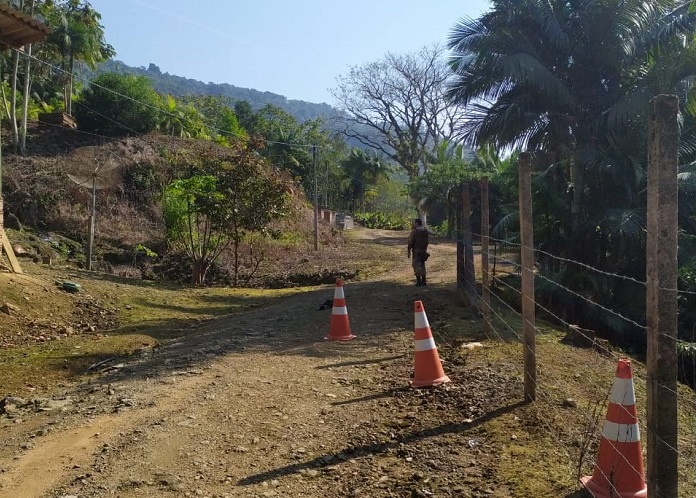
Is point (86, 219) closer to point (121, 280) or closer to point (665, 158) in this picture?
point (121, 280)

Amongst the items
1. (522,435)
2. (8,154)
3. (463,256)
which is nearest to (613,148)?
(463,256)

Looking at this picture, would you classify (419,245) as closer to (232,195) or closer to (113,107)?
(232,195)

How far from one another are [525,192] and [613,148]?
981cm

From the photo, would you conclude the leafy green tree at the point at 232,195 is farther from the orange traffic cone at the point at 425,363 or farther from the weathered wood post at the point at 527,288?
the weathered wood post at the point at 527,288

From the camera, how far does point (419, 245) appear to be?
502 inches

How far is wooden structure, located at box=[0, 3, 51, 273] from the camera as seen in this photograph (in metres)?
10.0

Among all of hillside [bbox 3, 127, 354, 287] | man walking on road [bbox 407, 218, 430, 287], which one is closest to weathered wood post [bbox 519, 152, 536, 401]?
man walking on road [bbox 407, 218, 430, 287]

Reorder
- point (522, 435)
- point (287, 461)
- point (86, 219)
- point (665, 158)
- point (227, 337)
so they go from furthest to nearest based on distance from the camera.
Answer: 1. point (86, 219)
2. point (227, 337)
3. point (522, 435)
4. point (287, 461)
5. point (665, 158)

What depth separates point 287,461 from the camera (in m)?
4.12

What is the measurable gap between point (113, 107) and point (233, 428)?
29.6 m

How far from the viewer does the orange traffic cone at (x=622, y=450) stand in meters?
3.30

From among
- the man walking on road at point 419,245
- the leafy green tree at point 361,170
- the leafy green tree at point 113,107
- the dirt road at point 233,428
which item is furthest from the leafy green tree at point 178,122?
the dirt road at point 233,428

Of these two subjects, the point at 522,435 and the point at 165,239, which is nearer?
the point at 522,435

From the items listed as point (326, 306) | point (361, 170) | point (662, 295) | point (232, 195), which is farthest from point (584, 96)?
point (361, 170)
